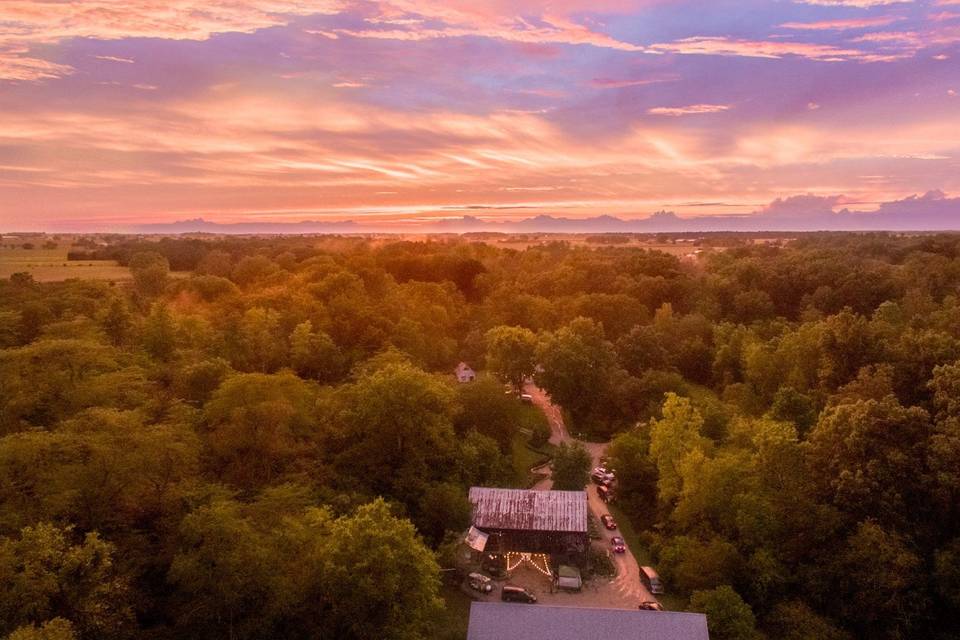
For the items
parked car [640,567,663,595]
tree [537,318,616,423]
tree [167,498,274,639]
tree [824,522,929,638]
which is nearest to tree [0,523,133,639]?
tree [167,498,274,639]

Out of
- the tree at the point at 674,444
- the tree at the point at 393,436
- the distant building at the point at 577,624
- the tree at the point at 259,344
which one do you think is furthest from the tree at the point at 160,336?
the tree at the point at 674,444

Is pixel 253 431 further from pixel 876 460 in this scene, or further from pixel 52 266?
pixel 52 266

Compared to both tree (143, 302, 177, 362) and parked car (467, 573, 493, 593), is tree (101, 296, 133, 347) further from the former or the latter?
parked car (467, 573, 493, 593)

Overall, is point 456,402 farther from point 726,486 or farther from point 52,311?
point 52,311

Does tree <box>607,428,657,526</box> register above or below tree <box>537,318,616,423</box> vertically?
below

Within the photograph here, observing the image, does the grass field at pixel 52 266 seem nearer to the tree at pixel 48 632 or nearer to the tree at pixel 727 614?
the tree at pixel 48 632

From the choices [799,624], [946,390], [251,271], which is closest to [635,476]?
[799,624]

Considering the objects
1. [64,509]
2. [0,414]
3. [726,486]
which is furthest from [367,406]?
[726,486]
